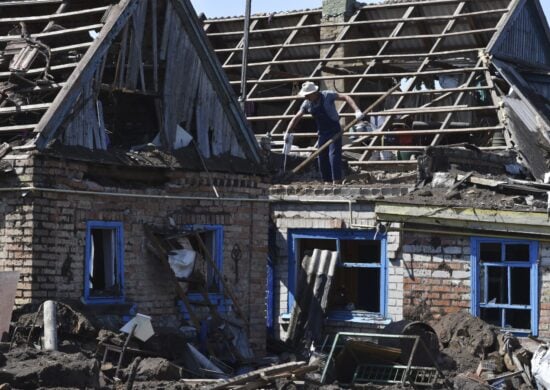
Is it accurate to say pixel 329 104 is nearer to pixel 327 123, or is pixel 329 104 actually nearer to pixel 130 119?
pixel 327 123

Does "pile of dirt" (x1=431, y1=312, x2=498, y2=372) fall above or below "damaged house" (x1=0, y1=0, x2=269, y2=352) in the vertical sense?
below

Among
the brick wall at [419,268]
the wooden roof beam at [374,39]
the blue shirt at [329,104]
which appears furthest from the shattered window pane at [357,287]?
the wooden roof beam at [374,39]

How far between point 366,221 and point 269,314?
2434mm

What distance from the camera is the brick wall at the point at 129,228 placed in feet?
49.8

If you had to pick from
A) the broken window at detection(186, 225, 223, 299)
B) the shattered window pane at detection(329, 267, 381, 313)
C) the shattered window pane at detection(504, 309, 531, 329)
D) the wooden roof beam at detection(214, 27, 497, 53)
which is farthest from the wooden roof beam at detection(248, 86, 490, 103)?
the broken window at detection(186, 225, 223, 299)

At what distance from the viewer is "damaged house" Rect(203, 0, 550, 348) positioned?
1828cm

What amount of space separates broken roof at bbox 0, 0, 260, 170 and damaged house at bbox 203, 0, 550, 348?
7.95 ft

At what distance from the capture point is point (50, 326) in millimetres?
14531

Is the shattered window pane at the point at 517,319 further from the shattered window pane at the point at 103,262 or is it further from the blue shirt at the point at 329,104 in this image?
the shattered window pane at the point at 103,262

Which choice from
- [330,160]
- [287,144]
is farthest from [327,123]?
[287,144]

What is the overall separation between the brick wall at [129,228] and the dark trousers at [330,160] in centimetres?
259

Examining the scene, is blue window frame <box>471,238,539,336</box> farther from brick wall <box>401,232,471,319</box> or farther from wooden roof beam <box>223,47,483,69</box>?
wooden roof beam <box>223,47,483,69</box>

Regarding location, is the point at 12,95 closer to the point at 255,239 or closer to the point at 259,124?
the point at 255,239

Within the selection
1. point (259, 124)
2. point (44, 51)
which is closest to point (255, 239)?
point (44, 51)
